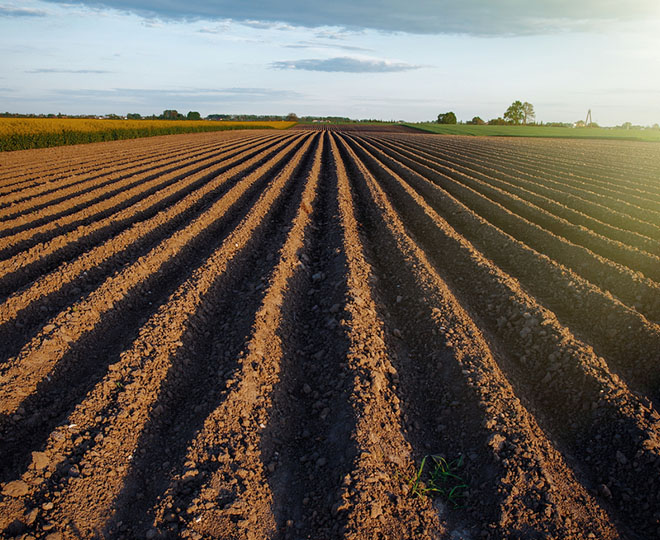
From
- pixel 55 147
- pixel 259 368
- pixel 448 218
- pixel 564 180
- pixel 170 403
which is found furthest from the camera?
pixel 55 147

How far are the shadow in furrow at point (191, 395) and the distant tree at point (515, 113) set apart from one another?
4454 inches

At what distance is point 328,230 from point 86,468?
6890 mm

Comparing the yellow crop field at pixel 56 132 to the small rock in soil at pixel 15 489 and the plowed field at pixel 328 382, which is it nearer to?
the plowed field at pixel 328 382

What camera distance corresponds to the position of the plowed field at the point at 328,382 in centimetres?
305

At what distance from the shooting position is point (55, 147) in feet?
94.8

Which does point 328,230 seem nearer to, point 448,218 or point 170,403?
point 448,218

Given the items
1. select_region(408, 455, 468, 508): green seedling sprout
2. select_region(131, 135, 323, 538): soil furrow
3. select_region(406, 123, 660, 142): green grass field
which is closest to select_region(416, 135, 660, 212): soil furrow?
select_region(408, 455, 468, 508): green seedling sprout

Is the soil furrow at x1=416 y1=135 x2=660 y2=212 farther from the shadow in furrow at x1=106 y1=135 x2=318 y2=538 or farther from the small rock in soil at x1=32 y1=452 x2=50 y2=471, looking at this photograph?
the small rock in soil at x1=32 y1=452 x2=50 y2=471

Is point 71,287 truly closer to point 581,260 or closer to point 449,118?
point 581,260

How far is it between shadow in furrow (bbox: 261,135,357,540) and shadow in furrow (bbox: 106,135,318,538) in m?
0.55

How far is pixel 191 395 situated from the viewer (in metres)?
4.26

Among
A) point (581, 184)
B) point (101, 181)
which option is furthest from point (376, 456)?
point (581, 184)

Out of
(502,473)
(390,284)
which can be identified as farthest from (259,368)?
(390,284)

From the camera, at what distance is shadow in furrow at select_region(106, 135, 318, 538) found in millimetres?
3109
